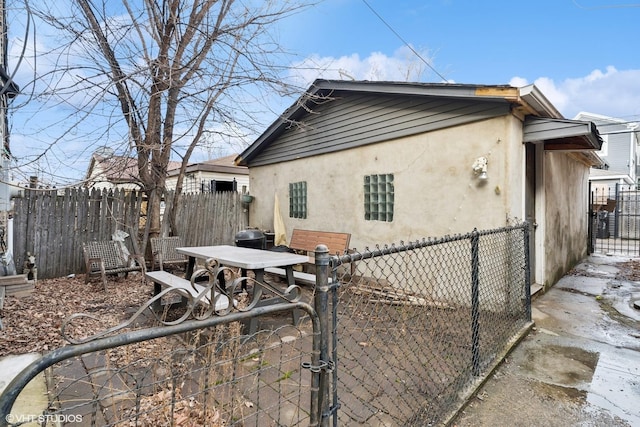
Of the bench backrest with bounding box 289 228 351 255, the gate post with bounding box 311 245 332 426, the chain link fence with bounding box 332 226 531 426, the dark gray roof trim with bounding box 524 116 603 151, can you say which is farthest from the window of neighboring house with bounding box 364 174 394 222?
the gate post with bounding box 311 245 332 426

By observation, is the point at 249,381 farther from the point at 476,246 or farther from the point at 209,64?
the point at 209,64

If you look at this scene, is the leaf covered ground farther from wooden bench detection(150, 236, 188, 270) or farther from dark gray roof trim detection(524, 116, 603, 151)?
dark gray roof trim detection(524, 116, 603, 151)

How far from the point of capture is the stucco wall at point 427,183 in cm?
446

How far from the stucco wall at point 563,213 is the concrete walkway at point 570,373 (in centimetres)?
120

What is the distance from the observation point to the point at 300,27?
6430 mm

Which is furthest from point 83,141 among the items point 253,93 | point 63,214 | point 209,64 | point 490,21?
point 490,21

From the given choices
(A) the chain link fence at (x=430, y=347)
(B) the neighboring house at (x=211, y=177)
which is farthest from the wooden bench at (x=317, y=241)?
(B) the neighboring house at (x=211, y=177)

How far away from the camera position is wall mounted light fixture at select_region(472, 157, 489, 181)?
14.9ft

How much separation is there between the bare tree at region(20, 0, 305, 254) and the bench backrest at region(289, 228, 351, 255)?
2623 mm

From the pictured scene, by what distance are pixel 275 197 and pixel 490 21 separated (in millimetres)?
8566

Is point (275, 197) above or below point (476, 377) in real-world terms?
above

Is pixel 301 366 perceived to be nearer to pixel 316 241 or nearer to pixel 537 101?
pixel 537 101

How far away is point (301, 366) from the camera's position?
4.68 feet

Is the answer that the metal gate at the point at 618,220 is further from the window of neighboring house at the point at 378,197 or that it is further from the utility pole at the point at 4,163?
the utility pole at the point at 4,163
